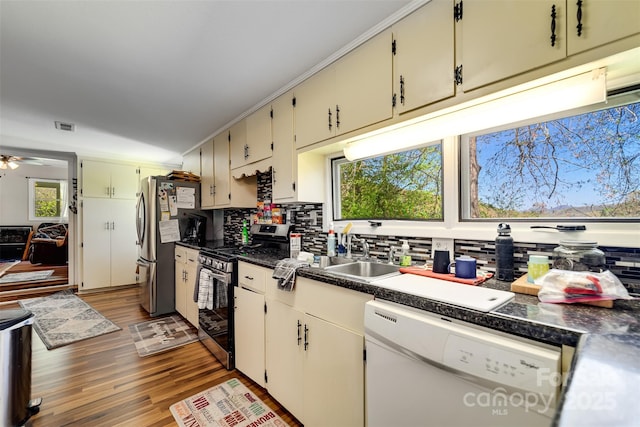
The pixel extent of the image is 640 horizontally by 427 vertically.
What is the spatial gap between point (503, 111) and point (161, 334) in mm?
3417

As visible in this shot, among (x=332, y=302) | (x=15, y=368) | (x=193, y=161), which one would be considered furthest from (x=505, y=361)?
(x=193, y=161)

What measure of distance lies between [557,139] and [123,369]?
327 centimetres

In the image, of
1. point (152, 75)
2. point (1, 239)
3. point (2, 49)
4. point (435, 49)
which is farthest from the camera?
point (1, 239)

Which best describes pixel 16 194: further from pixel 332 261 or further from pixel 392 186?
pixel 392 186

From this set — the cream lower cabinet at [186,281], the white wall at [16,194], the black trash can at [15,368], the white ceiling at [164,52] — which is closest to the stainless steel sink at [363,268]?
the white ceiling at [164,52]

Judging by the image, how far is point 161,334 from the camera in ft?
9.27

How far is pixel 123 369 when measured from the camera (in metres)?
2.18

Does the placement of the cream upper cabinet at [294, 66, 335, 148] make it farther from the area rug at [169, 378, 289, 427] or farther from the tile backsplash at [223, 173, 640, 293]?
the area rug at [169, 378, 289, 427]

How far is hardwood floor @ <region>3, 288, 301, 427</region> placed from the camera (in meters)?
1.68

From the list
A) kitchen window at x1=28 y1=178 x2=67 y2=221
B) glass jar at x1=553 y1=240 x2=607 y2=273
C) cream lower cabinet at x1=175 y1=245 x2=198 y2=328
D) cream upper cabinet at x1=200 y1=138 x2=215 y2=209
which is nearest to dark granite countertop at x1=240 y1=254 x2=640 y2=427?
glass jar at x1=553 y1=240 x2=607 y2=273

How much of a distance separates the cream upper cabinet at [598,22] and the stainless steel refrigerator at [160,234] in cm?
375

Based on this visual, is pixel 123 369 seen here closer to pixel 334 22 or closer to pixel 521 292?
pixel 521 292

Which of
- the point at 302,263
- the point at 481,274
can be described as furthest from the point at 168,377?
the point at 481,274

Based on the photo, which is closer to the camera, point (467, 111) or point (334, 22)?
point (467, 111)
